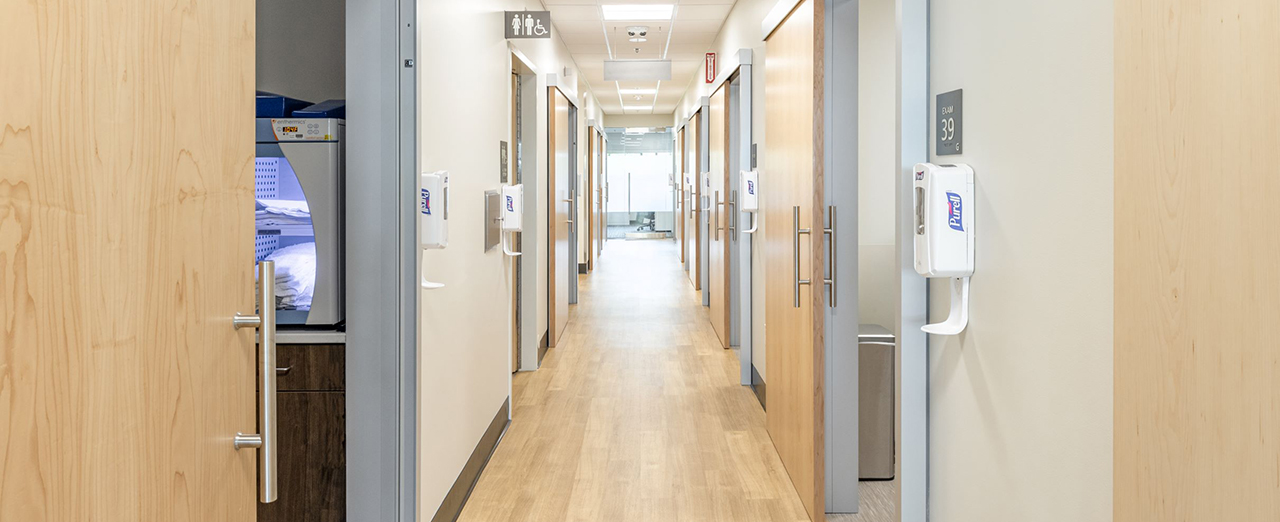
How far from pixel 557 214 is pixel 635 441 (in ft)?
9.83

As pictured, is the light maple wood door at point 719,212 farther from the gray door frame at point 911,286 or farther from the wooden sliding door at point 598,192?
the wooden sliding door at point 598,192

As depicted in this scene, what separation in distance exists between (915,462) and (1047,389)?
553mm

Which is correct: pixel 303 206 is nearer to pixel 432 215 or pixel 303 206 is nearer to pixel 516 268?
pixel 432 215

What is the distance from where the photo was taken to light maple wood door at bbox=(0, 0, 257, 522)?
893 millimetres

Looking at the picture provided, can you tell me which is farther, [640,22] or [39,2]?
Answer: [640,22]

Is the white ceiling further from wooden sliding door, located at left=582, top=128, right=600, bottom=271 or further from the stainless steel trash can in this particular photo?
the stainless steel trash can

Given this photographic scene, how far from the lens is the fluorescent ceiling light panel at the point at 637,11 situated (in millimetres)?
6688

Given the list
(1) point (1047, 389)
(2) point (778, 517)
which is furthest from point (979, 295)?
(2) point (778, 517)

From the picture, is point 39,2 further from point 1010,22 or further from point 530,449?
point 530,449

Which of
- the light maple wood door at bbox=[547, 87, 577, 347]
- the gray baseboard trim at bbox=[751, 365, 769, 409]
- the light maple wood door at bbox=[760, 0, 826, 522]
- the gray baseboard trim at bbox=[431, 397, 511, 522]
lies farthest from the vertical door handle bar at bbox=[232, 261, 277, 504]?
the light maple wood door at bbox=[547, 87, 577, 347]

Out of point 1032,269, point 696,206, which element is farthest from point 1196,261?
point 696,206

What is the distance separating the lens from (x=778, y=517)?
325 centimetres

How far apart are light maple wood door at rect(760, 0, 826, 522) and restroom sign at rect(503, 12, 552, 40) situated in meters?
1.09

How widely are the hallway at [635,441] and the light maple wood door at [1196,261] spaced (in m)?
2.20
